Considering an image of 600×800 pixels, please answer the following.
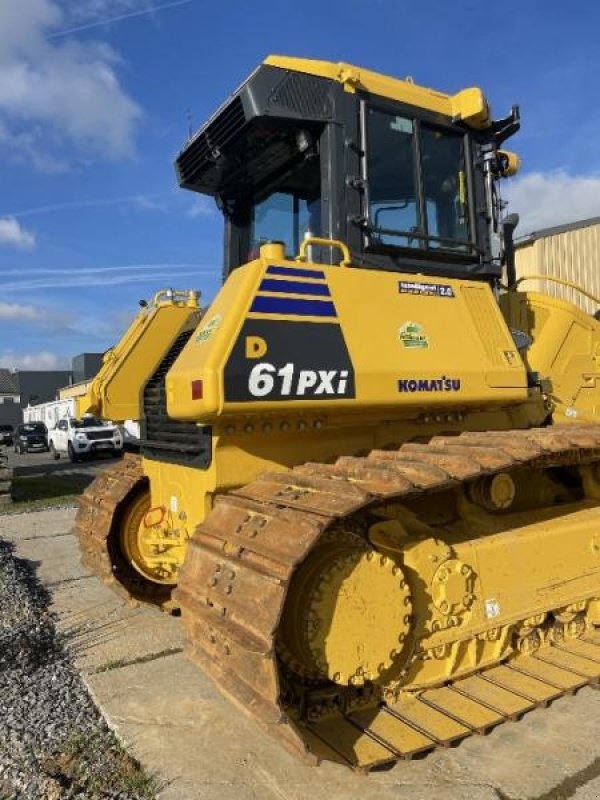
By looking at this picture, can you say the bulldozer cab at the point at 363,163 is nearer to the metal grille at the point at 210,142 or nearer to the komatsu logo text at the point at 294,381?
the metal grille at the point at 210,142

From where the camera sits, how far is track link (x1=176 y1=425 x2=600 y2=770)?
2811 millimetres

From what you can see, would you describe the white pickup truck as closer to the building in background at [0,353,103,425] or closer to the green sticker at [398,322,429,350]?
the green sticker at [398,322,429,350]

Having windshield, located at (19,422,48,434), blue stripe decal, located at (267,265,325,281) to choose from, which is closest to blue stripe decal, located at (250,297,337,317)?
blue stripe decal, located at (267,265,325,281)

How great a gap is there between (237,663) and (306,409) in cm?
126

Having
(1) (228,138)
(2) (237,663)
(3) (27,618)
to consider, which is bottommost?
(3) (27,618)

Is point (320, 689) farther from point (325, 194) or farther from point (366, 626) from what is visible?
point (325, 194)

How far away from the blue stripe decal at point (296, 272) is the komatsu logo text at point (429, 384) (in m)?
0.73

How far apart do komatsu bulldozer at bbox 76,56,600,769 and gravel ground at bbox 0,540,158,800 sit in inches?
28.1

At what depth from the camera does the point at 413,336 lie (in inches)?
153

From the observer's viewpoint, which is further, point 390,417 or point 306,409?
point 390,417

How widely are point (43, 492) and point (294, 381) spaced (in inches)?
480

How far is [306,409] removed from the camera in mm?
3486

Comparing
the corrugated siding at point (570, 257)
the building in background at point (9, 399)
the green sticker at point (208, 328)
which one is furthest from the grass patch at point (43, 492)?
the building in background at point (9, 399)

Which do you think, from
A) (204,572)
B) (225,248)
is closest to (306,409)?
(204,572)
